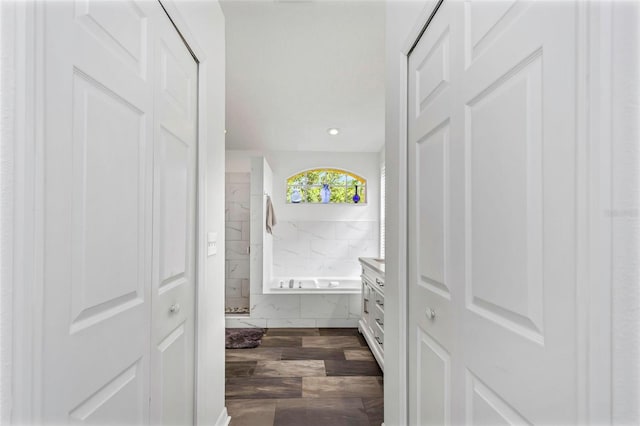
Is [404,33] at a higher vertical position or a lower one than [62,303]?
higher

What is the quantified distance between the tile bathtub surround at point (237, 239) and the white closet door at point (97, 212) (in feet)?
13.2

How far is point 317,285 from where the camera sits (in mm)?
4859

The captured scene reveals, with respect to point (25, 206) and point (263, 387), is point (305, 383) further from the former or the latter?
point (25, 206)

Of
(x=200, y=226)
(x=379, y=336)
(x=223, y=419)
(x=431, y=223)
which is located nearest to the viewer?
(x=431, y=223)

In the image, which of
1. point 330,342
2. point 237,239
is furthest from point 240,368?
point 237,239

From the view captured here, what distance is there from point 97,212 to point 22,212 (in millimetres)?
245

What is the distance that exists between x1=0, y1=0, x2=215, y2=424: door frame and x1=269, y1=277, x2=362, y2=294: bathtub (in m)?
3.67

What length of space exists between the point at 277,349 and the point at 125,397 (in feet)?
8.71

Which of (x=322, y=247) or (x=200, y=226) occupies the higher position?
(x=200, y=226)

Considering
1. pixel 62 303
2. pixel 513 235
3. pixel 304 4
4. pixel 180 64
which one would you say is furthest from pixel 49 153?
pixel 304 4

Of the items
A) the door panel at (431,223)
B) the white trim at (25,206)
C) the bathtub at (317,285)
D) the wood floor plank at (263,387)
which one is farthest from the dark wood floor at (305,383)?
the white trim at (25,206)

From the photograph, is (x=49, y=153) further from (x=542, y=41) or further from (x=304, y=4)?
(x=304, y=4)

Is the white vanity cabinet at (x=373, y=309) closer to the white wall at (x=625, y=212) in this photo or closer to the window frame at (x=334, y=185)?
the window frame at (x=334, y=185)

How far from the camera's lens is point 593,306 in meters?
0.56
